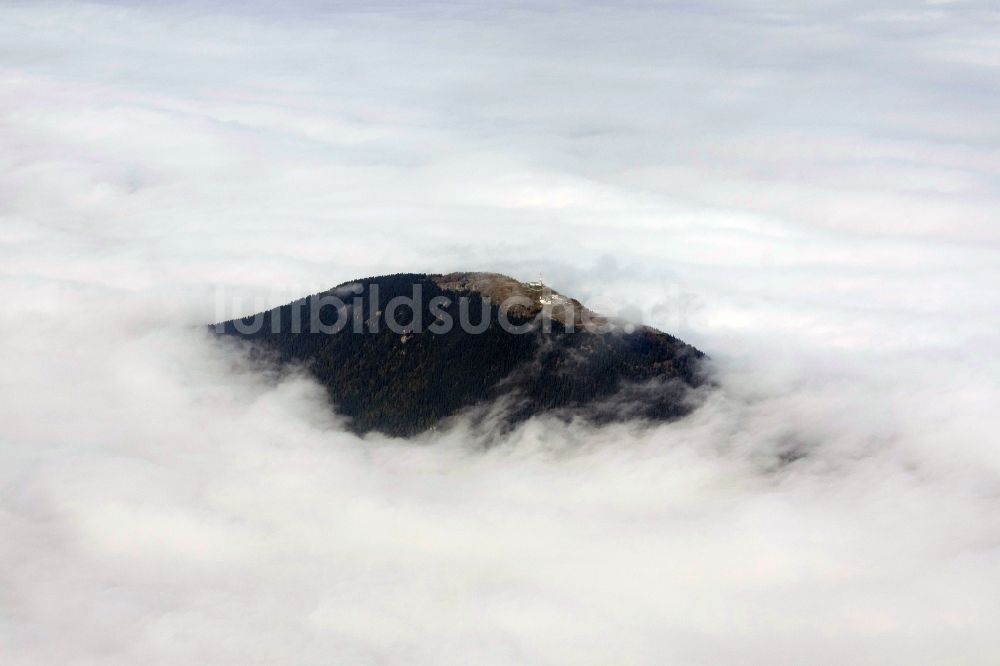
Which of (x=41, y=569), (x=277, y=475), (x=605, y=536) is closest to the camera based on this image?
(x=41, y=569)

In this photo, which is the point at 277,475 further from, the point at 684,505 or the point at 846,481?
the point at 846,481

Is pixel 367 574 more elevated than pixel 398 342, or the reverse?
pixel 398 342

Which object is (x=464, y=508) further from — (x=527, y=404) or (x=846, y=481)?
(x=846, y=481)

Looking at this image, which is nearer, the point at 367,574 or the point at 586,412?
the point at 367,574

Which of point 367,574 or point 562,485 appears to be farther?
point 562,485

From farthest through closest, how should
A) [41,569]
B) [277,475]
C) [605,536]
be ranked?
[277,475]
[605,536]
[41,569]

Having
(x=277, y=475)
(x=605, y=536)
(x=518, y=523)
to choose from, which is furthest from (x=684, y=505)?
(x=277, y=475)

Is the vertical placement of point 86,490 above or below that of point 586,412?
below

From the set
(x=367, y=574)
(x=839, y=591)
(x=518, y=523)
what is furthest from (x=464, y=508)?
(x=839, y=591)
